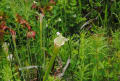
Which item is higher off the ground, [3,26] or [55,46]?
[55,46]

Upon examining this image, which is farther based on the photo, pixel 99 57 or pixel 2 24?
pixel 2 24

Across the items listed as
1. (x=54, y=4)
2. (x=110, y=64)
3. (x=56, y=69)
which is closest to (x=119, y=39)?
(x=110, y=64)

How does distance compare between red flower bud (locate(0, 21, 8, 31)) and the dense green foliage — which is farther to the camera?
red flower bud (locate(0, 21, 8, 31))

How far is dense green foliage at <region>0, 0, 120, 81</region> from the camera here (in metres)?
1.21

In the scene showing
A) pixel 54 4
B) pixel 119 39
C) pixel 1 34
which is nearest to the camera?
pixel 119 39

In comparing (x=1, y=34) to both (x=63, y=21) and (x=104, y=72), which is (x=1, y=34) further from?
(x=104, y=72)

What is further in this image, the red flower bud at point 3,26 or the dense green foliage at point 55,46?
the red flower bud at point 3,26

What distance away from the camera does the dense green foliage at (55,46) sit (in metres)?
1.21

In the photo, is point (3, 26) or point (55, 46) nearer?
point (55, 46)

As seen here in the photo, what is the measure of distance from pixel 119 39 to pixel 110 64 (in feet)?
1.00

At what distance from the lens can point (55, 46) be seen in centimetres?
68

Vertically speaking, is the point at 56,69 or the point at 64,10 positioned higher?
the point at 64,10

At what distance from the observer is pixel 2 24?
69.4 inches

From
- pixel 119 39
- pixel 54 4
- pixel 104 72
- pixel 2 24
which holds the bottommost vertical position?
pixel 104 72
